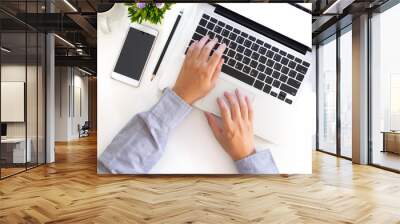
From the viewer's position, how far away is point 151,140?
5719mm

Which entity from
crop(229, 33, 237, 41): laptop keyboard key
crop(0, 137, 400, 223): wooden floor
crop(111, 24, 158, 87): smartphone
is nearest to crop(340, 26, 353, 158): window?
crop(0, 137, 400, 223): wooden floor

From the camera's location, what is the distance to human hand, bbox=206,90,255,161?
18.7 feet

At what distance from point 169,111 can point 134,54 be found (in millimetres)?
985

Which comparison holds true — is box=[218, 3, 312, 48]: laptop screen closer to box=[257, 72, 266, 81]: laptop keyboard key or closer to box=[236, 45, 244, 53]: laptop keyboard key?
box=[236, 45, 244, 53]: laptop keyboard key

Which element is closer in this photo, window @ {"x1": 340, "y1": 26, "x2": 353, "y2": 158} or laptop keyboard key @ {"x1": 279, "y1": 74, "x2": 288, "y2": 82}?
laptop keyboard key @ {"x1": 279, "y1": 74, "x2": 288, "y2": 82}

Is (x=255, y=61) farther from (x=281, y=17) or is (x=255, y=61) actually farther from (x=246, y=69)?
(x=281, y=17)

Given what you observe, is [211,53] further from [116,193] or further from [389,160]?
[389,160]

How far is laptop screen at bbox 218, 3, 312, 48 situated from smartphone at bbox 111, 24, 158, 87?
1.22 meters

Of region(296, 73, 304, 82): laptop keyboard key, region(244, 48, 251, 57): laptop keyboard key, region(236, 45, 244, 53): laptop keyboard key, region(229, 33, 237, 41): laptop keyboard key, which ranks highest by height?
region(229, 33, 237, 41): laptop keyboard key

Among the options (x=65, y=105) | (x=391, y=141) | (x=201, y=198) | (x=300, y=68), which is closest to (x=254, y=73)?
(x=300, y=68)

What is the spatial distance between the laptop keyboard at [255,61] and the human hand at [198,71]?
0.36ft

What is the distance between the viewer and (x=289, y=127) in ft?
19.2

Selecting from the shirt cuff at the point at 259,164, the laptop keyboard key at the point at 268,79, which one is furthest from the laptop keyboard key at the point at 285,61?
the shirt cuff at the point at 259,164

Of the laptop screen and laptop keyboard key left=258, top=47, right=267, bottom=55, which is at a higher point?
the laptop screen
